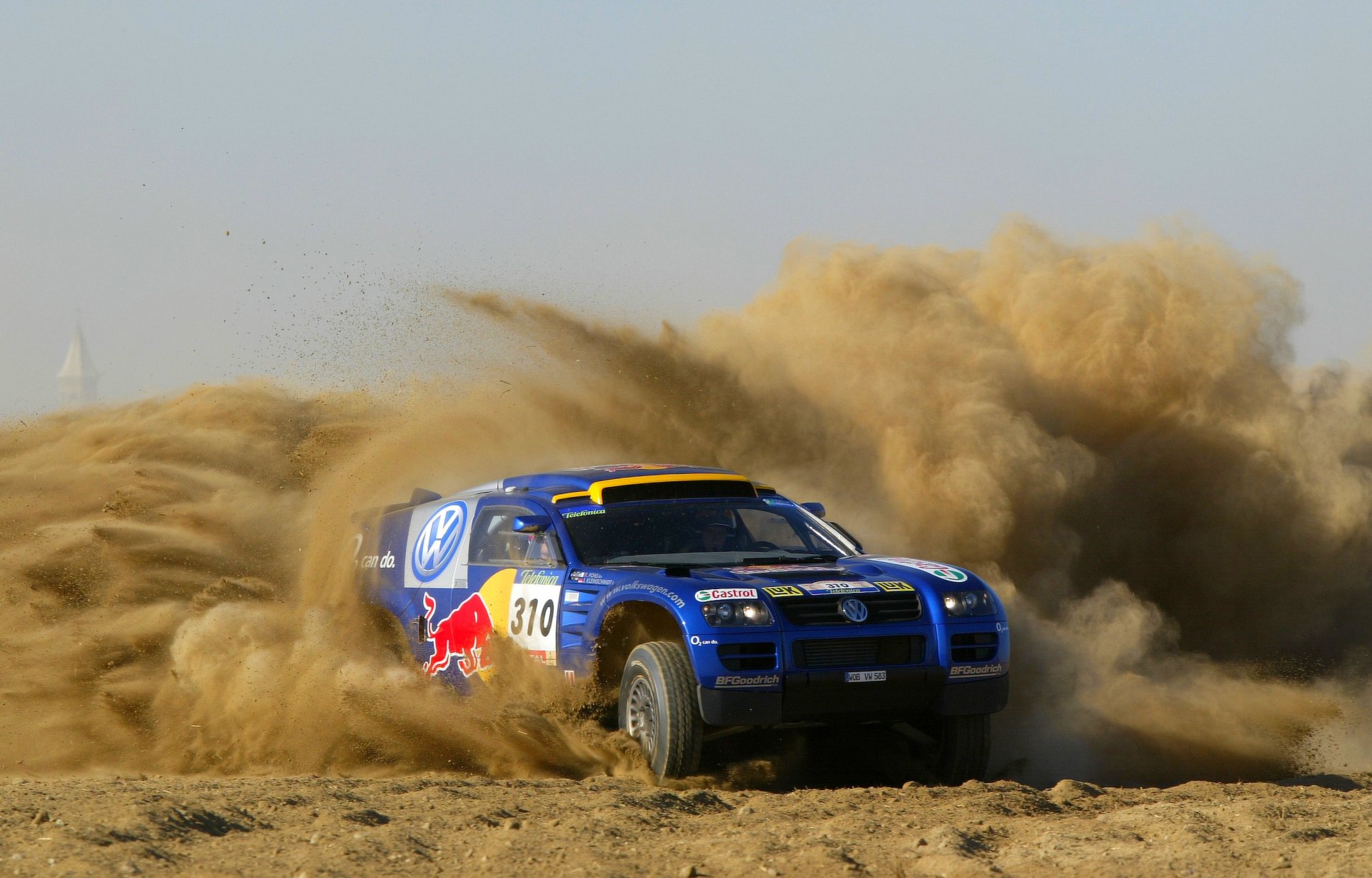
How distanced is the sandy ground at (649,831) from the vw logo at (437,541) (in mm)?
2228

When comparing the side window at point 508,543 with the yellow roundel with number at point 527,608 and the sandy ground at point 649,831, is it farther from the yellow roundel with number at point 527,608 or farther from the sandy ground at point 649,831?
the sandy ground at point 649,831

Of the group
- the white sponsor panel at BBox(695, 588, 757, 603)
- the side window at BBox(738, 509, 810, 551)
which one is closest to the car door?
the white sponsor panel at BBox(695, 588, 757, 603)

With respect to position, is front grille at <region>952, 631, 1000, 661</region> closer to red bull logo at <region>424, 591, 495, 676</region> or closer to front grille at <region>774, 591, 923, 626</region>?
front grille at <region>774, 591, 923, 626</region>

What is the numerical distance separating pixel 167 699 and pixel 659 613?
3916 mm

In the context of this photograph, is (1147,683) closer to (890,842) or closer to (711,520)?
(711,520)

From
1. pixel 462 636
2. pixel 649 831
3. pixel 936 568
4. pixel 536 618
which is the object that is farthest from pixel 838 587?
pixel 462 636

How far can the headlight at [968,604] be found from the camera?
22.6ft

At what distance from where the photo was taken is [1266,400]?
13.9 metres

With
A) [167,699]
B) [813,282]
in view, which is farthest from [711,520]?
[813,282]

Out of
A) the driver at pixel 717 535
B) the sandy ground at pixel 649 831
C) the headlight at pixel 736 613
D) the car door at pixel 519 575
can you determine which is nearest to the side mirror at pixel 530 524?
the car door at pixel 519 575

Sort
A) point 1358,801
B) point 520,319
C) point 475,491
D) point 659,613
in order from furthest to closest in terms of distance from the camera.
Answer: point 520,319
point 475,491
point 659,613
point 1358,801

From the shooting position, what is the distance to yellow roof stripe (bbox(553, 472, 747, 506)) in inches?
316

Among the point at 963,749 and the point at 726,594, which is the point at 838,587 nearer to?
the point at 726,594

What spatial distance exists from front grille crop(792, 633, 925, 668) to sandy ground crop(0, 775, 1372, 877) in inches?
23.3
